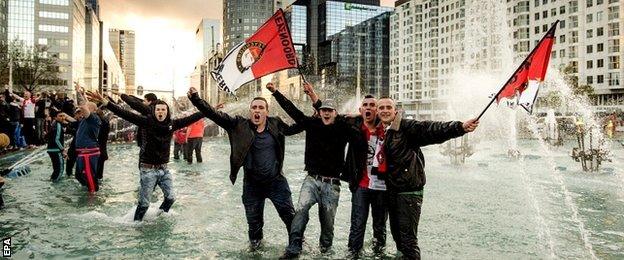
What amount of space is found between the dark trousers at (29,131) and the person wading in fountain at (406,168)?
65.5 ft

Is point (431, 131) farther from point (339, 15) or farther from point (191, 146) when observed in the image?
point (339, 15)

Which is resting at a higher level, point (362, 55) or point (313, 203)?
point (362, 55)

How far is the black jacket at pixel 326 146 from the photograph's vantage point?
20.0 ft

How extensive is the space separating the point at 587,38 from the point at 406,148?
3623 inches

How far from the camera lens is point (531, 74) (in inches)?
318

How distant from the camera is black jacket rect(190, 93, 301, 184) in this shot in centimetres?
615

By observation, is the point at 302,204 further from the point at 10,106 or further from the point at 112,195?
the point at 10,106

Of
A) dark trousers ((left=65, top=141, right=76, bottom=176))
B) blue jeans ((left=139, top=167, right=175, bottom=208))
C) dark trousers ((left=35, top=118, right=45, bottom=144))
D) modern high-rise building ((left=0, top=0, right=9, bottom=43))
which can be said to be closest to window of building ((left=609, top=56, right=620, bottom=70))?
dark trousers ((left=35, top=118, right=45, bottom=144))

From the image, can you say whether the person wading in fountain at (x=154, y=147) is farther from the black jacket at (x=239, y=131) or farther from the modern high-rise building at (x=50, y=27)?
the modern high-rise building at (x=50, y=27)

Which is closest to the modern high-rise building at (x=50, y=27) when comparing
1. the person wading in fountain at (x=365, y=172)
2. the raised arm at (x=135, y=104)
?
the raised arm at (x=135, y=104)

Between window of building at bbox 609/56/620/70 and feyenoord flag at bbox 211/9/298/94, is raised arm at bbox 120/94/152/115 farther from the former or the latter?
window of building at bbox 609/56/620/70

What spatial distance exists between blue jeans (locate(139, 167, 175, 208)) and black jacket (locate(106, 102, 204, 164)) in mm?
156

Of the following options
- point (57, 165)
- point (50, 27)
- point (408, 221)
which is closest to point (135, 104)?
point (57, 165)

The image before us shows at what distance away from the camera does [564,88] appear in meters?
67.2
